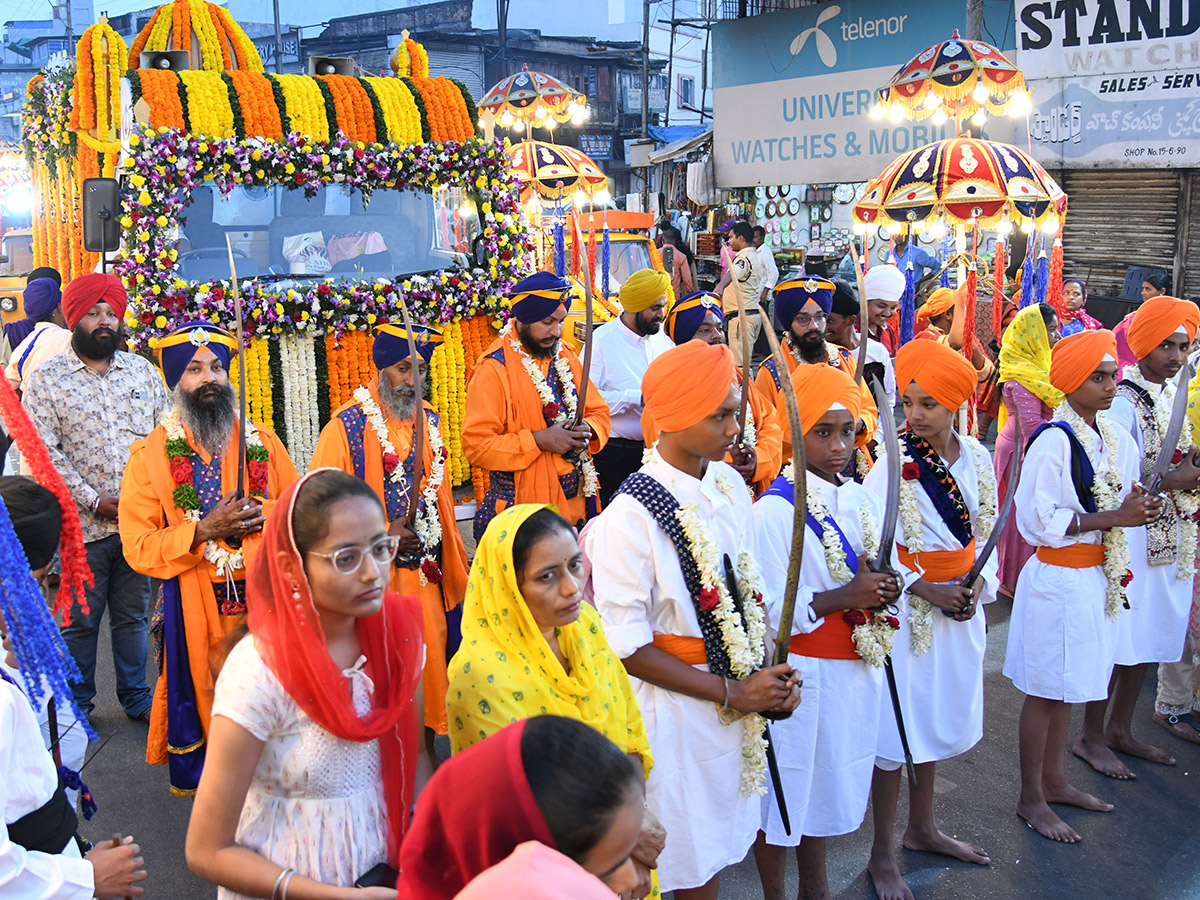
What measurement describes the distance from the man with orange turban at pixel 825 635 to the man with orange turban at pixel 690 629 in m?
0.34

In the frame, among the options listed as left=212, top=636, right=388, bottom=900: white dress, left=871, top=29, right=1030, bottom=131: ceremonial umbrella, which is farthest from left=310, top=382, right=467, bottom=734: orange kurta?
left=871, top=29, right=1030, bottom=131: ceremonial umbrella

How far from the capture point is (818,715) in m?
3.28

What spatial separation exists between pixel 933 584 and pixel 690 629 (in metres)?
1.16

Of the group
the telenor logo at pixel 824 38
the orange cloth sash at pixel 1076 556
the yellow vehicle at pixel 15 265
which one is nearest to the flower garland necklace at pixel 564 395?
the orange cloth sash at pixel 1076 556

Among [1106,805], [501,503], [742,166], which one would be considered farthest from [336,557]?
[742,166]

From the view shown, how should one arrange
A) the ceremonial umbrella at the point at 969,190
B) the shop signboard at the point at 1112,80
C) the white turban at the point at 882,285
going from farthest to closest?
1. the shop signboard at the point at 1112,80
2. the ceremonial umbrella at the point at 969,190
3. the white turban at the point at 882,285

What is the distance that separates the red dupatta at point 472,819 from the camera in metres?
1.40

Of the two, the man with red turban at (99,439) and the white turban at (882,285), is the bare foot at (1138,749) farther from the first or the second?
the man with red turban at (99,439)

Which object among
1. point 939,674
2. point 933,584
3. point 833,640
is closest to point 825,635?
point 833,640

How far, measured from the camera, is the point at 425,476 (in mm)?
4500

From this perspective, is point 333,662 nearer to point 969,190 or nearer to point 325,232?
point 325,232

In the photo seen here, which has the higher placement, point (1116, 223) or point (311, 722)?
point (1116, 223)

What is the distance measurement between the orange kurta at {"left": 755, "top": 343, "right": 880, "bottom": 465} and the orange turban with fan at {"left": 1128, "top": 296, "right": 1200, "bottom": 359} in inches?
47.9

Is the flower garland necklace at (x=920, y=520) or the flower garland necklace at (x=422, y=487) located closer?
the flower garland necklace at (x=920, y=520)
